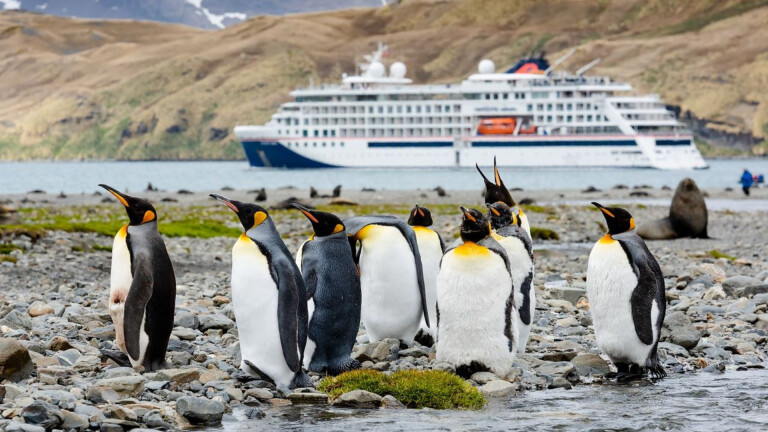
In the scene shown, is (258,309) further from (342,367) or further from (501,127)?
(501,127)

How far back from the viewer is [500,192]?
27.7 feet

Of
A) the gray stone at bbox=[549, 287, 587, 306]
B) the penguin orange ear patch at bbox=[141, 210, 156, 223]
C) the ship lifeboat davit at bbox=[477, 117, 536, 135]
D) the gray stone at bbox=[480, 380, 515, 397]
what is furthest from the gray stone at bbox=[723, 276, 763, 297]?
the ship lifeboat davit at bbox=[477, 117, 536, 135]

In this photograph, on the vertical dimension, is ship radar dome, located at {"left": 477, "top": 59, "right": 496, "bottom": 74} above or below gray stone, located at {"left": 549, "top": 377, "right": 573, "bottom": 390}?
above

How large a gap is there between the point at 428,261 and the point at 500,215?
73 cm

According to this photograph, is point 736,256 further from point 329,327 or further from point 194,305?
point 329,327

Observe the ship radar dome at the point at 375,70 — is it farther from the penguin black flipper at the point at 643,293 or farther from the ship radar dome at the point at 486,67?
the penguin black flipper at the point at 643,293

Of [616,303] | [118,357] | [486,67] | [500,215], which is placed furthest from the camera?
[486,67]

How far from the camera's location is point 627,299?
7.00m

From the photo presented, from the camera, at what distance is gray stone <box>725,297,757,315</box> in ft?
30.3

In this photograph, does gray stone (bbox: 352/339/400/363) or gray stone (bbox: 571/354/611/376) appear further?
gray stone (bbox: 352/339/400/363)

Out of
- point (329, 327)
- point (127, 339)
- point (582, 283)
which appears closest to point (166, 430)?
point (127, 339)

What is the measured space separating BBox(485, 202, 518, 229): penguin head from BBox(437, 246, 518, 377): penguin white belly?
1165 mm

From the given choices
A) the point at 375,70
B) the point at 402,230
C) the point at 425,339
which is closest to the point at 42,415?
the point at 402,230

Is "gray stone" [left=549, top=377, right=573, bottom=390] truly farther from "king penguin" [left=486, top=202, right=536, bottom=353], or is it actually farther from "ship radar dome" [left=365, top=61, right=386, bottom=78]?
"ship radar dome" [left=365, top=61, right=386, bottom=78]
